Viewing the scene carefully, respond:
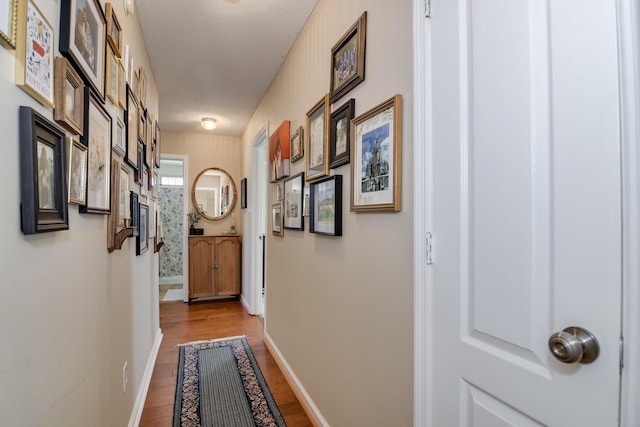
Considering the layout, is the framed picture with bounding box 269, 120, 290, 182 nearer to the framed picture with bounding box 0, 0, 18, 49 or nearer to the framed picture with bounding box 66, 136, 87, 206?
the framed picture with bounding box 66, 136, 87, 206

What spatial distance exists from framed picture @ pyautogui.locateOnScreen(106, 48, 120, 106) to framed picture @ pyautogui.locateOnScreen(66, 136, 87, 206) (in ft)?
1.42

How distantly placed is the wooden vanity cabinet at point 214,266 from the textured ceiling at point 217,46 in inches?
76.6

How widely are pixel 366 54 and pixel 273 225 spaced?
6.35ft

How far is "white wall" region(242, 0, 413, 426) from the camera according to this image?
1.16 meters

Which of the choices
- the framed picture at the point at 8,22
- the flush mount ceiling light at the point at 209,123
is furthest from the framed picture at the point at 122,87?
the flush mount ceiling light at the point at 209,123

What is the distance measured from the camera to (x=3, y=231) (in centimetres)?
66

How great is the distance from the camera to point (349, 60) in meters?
1.56

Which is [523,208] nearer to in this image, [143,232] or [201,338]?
[143,232]

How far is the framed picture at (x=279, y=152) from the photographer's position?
258cm

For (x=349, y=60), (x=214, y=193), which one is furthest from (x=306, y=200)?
(x=214, y=193)

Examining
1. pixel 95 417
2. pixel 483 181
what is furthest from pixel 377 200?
pixel 95 417

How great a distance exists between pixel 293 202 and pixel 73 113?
5.11 feet

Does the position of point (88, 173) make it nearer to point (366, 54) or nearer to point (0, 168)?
point (0, 168)

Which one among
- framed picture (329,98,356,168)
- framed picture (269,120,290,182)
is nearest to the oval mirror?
framed picture (269,120,290,182)
